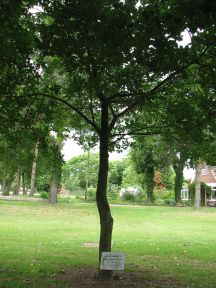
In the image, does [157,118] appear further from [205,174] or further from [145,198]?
[205,174]

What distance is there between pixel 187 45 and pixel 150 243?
8560 millimetres

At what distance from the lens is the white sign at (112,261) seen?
782 cm

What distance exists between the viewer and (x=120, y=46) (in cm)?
634

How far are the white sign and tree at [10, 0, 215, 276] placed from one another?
0.42 metres

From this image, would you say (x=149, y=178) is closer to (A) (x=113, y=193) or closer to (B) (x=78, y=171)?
(A) (x=113, y=193)

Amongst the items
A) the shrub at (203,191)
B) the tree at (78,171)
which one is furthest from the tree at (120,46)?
the tree at (78,171)

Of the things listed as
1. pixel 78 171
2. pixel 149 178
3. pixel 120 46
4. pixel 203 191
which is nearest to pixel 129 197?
pixel 149 178

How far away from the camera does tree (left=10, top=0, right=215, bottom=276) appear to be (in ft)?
20.5

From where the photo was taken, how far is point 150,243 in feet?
46.6

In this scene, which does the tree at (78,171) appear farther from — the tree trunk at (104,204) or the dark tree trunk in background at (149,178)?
the tree trunk at (104,204)

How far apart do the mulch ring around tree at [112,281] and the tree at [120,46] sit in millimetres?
297

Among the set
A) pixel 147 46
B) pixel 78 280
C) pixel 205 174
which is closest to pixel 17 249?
pixel 78 280

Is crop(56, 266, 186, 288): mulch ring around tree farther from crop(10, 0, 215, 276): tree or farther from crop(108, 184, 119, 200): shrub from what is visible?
crop(108, 184, 119, 200): shrub

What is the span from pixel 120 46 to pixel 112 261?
372cm
